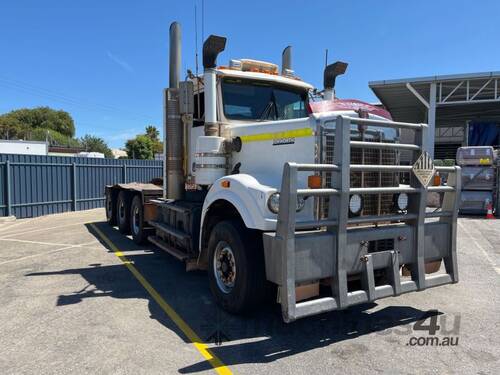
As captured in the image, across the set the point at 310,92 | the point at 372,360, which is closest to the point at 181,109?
the point at 310,92

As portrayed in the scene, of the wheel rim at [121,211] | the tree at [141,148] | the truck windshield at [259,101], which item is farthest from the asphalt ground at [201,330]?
the tree at [141,148]

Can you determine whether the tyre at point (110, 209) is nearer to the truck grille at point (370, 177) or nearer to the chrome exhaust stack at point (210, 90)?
the chrome exhaust stack at point (210, 90)

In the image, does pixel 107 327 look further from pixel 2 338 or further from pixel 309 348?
pixel 309 348

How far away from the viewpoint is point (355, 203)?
13.9 ft

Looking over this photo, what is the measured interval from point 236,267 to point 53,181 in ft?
44.5

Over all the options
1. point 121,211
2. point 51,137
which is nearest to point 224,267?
point 121,211

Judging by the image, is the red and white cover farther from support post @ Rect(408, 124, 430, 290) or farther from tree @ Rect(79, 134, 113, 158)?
tree @ Rect(79, 134, 113, 158)

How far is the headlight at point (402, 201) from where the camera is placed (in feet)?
15.1

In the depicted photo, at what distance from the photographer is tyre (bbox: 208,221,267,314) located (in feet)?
14.1

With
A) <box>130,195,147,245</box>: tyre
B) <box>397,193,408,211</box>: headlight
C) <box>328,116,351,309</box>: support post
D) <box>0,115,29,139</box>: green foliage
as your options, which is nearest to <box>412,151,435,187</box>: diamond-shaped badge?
<box>397,193,408,211</box>: headlight

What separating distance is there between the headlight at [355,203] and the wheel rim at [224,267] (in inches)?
54.5

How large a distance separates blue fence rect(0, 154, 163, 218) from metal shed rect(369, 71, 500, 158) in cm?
1332

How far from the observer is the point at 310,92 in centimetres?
664

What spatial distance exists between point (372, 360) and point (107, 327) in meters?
2.70
